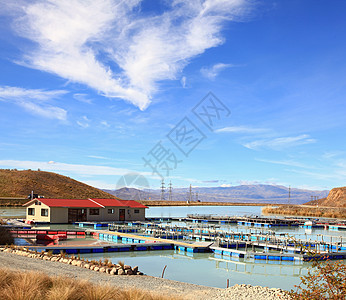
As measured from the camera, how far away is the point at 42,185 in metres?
103

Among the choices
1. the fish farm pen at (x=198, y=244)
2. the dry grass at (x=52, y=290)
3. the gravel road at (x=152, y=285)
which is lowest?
the fish farm pen at (x=198, y=244)

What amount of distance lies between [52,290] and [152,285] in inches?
193

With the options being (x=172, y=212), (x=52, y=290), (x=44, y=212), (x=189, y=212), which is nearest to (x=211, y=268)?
(x=52, y=290)

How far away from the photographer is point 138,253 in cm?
2305

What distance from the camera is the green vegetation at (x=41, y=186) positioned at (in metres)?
94.1

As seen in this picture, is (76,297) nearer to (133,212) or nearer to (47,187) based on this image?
(133,212)

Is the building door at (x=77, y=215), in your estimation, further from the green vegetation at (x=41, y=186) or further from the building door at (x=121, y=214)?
the green vegetation at (x=41, y=186)

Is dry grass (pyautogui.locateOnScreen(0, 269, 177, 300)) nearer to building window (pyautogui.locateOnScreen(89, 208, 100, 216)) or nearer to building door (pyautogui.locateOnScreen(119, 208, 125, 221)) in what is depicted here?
building window (pyautogui.locateOnScreen(89, 208, 100, 216))

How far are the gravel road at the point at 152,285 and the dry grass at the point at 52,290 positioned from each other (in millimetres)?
1705

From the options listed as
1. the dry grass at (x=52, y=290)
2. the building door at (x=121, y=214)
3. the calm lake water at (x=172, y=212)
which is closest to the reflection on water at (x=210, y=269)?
the dry grass at (x=52, y=290)

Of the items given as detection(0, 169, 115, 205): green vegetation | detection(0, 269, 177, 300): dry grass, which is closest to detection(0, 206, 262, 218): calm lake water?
detection(0, 169, 115, 205): green vegetation

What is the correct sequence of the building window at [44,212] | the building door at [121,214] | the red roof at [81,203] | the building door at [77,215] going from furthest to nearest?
1. the building door at [121,214]
2. the building door at [77,215]
3. the red roof at [81,203]
4. the building window at [44,212]

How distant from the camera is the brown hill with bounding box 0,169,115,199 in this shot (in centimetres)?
9450

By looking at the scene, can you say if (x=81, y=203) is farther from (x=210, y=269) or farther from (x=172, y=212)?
(x=172, y=212)
